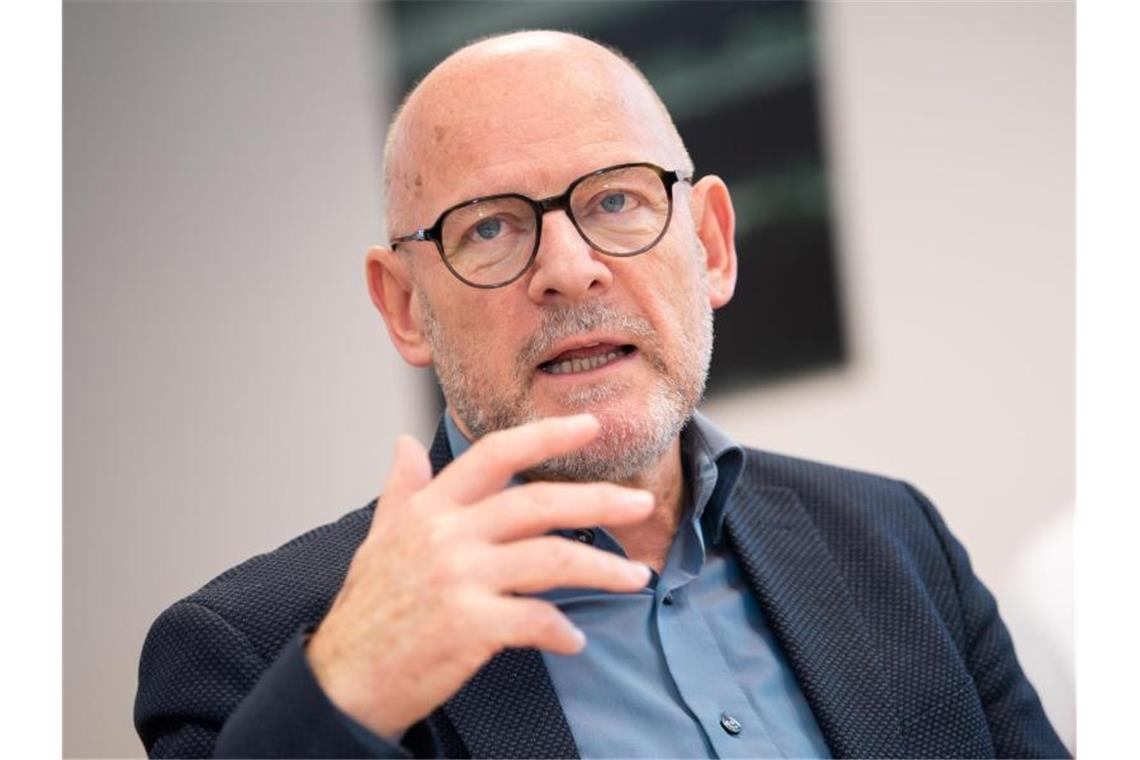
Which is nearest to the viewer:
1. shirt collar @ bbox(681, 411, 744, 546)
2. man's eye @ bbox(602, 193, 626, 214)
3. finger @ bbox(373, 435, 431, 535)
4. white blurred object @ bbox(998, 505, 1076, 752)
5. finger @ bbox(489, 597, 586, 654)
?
finger @ bbox(489, 597, 586, 654)

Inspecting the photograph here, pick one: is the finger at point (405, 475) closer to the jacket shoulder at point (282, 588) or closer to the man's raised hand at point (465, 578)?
the man's raised hand at point (465, 578)

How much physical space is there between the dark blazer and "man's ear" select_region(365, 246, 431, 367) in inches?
5.4

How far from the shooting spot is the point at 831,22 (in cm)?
286

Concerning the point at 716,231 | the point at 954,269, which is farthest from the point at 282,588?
the point at 954,269

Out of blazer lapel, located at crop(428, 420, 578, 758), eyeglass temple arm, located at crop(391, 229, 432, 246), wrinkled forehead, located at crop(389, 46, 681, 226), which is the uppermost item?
wrinkled forehead, located at crop(389, 46, 681, 226)

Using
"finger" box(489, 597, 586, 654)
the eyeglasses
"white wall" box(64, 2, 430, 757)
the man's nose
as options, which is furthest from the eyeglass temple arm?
"white wall" box(64, 2, 430, 757)

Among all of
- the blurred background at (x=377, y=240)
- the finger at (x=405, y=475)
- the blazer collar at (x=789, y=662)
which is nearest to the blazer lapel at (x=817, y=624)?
the blazer collar at (x=789, y=662)

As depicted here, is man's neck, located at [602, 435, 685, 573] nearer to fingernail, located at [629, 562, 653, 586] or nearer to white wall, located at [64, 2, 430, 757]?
fingernail, located at [629, 562, 653, 586]

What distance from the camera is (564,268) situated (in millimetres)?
1396

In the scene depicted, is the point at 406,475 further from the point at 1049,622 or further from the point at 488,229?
the point at 1049,622

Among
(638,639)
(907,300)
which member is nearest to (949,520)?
(907,300)

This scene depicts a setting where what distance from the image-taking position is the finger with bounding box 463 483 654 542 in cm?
101

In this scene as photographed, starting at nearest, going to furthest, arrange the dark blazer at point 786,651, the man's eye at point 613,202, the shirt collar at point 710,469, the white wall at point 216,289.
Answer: the dark blazer at point 786,651
the man's eye at point 613,202
the shirt collar at point 710,469
the white wall at point 216,289

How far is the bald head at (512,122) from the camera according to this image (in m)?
1.46
